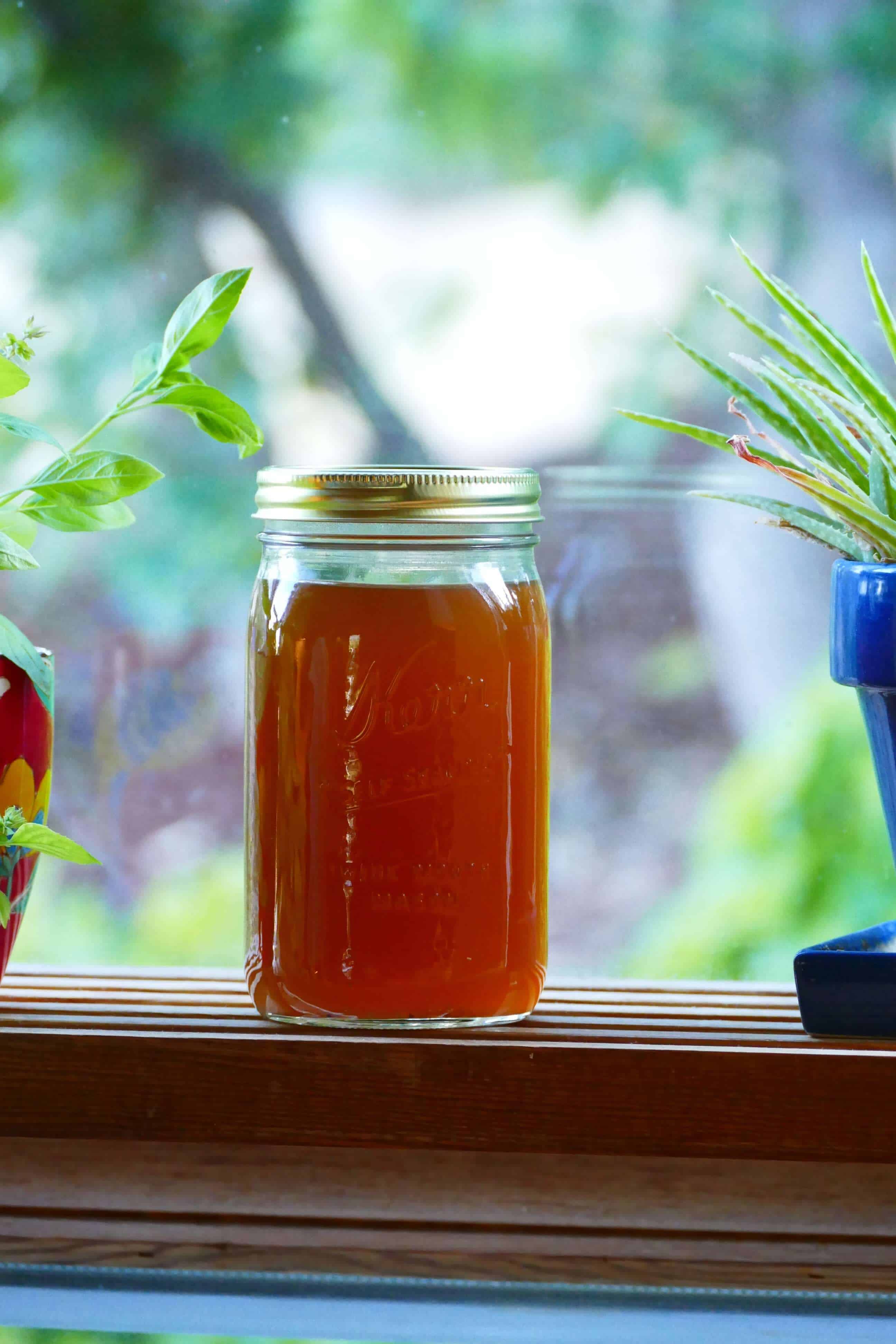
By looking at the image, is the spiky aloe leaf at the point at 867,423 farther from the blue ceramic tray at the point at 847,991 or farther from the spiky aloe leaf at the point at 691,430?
the blue ceramic tray at the point at 847,991

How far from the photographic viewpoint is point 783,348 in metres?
0.60

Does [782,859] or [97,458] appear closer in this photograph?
[97,458]

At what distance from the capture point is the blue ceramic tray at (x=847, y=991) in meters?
0.55

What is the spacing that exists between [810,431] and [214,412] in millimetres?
250

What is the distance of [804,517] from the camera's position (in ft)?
1.92

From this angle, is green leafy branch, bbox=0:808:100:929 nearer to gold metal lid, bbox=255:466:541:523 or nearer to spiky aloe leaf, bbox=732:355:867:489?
gold metal lid, bbox=255:466:541:523

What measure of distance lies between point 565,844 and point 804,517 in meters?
0.24

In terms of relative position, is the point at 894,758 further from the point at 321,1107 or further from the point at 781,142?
the point at 781,142

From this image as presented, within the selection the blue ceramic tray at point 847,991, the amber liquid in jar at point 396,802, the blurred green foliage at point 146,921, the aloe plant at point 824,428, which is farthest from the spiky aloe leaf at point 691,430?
the blurred green foliage at point 146,921

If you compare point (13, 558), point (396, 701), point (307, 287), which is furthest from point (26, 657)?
point (307, 287)

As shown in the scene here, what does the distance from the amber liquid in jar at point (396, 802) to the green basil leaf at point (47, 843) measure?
0.07 meters

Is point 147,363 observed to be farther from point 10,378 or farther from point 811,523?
point 811,523

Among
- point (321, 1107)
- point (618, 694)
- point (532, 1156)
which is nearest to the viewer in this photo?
point (321, 1107)

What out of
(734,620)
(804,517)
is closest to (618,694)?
(734,620)
